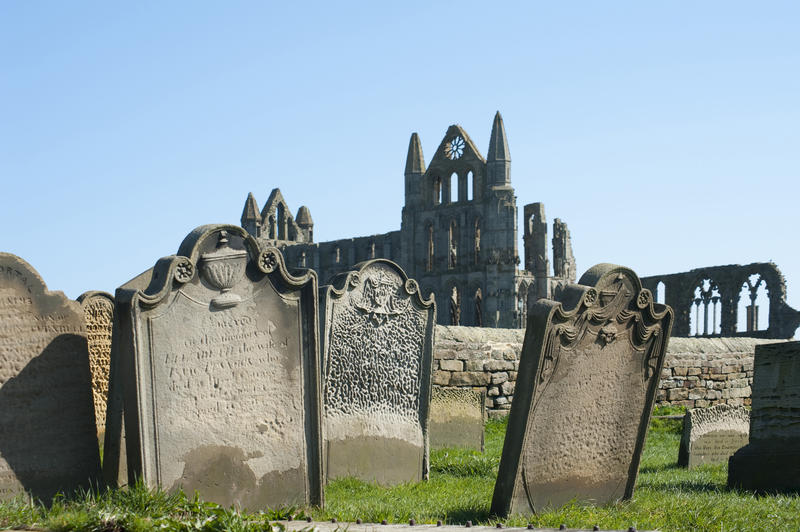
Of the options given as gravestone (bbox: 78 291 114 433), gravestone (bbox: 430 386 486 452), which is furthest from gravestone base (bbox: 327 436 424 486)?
gravestone (bbox: 78 291 114 433)

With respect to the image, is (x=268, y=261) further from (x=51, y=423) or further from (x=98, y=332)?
(x=98, y=332)

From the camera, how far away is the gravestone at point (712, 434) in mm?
10750

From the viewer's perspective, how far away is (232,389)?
265 inches

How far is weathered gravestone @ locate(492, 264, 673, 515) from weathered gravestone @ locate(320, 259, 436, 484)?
2230 millimetres

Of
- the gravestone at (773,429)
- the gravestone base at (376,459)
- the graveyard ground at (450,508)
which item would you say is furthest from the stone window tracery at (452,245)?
the gravestone at (773,429)

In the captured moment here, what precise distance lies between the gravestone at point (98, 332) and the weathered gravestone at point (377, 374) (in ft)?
6.81

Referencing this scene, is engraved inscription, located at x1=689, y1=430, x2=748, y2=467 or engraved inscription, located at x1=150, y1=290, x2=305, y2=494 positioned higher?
engraved inscription, located at x1=150, y1=290, x2=305, y2=494

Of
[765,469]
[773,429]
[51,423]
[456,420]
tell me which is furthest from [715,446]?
[51,423]

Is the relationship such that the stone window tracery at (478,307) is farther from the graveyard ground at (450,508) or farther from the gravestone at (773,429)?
the gravestone at (773,429)

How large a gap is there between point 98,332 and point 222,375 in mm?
2813

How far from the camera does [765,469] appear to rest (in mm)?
8656

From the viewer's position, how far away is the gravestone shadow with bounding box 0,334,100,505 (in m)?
6.50

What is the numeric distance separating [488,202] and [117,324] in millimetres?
44409

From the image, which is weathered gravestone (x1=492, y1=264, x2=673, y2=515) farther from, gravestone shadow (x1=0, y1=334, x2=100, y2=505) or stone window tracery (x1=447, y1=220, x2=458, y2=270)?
stone window tracery (x1=447, y1=220, x2=458, y2=270)
